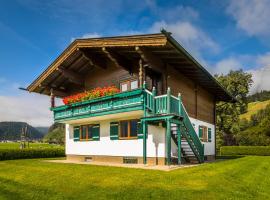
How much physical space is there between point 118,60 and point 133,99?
3363 mm

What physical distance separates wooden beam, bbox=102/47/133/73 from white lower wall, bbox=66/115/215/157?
4.06 m

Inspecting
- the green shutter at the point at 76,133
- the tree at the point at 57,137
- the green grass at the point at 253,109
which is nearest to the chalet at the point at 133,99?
the green shutter at the point at 76,133

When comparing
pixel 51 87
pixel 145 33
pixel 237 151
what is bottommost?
pixel 237 151

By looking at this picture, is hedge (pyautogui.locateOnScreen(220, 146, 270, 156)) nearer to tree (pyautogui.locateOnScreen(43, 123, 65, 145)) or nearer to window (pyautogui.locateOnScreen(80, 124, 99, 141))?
window (pyautogui.locateOnScreen(80, 124, 99, 141))

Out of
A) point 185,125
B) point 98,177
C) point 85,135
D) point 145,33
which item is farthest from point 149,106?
point 85,135

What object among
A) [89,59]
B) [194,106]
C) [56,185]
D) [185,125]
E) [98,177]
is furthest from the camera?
[194,106]

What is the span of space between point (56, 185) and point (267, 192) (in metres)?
6.68

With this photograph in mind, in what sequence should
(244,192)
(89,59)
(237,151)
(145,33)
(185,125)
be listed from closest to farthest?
(244,192) < (145,33) < (185,125) < (89,59) < (237,151)

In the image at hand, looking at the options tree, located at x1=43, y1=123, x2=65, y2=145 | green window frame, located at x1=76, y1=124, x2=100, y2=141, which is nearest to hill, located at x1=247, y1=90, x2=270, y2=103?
tree, located at x1=43, y1=123, x2=65, y2=145

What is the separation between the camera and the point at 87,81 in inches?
910

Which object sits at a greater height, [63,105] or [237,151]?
[63,105]

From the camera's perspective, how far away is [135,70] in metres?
18.6

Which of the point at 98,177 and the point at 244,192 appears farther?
the point at 98,177

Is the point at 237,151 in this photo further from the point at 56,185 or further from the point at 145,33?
the point at 56,185
